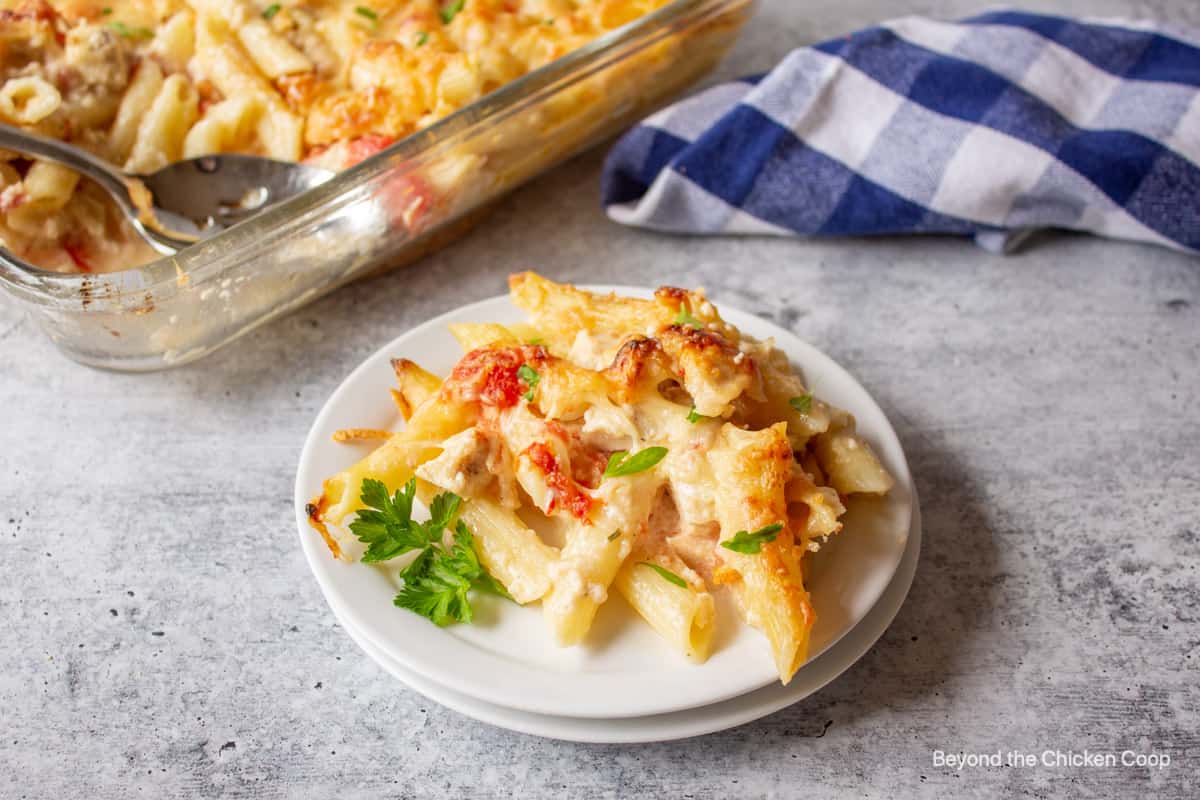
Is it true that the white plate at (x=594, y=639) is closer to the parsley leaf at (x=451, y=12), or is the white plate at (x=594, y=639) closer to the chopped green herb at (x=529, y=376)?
the chopped green herb at (x=529, y=376)

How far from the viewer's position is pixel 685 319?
75.9 inches

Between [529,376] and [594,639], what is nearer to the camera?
[594,639]

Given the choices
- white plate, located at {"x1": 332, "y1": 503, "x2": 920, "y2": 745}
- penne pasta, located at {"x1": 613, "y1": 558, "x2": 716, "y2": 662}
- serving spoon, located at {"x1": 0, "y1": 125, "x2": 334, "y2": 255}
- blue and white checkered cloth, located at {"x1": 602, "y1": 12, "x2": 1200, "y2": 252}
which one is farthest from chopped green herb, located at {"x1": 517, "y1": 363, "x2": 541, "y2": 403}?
blue and white checkered cloth, located at {"x1": 602, "y1": 12, "x2": 1200, "y2": 252}

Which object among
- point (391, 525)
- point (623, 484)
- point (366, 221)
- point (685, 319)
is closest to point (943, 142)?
point (685, 319)

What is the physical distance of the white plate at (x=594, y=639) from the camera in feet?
5.32

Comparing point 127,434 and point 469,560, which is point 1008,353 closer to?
point 469,560

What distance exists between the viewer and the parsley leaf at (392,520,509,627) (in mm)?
1729

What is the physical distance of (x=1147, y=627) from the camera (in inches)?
78.0

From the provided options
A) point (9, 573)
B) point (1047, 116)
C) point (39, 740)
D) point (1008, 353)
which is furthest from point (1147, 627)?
point (9, 573)

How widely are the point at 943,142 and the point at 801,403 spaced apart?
1.16 metres

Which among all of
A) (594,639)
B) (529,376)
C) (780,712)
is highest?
(529,376)

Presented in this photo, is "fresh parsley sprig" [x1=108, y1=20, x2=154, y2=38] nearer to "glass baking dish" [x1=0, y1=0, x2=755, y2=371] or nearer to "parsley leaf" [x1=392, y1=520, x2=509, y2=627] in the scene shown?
"glass baking dish" [x1=0, y1=0, x2=755, y2=371]

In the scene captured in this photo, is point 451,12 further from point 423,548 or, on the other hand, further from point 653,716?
point 653,716

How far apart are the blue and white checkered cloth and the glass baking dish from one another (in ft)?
0.59
